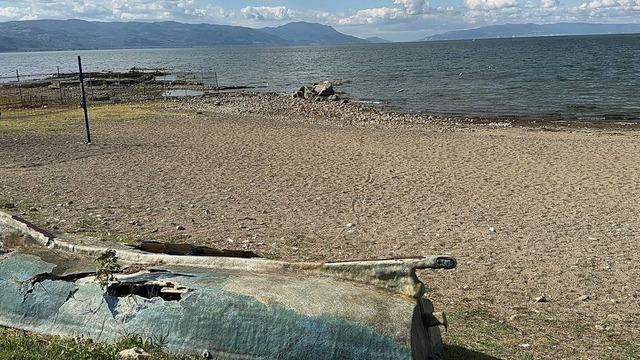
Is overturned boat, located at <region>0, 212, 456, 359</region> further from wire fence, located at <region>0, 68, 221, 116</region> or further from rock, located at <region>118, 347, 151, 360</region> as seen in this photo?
wire fence, located at <region>0, 68, 221, 116</region>

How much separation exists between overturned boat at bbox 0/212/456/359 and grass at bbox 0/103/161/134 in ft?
62.7

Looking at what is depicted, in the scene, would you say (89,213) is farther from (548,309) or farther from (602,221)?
(602,221)

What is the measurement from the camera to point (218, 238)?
9484mm

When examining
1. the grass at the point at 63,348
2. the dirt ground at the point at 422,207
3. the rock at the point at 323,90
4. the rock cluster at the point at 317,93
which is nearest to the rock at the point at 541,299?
the dirt ground at the point at 422,207

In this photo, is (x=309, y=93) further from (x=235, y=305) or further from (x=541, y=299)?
(x=235, y=305)

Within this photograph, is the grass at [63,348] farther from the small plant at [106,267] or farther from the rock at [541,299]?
the rock at [541,299]

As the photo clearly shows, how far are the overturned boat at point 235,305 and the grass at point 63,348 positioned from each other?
0.35 feet

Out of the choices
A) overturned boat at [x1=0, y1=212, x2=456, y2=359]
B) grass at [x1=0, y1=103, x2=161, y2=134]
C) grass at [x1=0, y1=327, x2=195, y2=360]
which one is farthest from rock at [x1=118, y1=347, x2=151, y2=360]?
grass at [x1=0, y1=103, x2=161, y2=134]

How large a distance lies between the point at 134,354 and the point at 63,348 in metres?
0.63

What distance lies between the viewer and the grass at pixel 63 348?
4578mm

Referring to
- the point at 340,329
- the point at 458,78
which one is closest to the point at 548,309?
the point at 340,329

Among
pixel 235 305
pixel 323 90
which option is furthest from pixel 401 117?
pixel 235 305

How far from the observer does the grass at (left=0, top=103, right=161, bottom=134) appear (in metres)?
23.8

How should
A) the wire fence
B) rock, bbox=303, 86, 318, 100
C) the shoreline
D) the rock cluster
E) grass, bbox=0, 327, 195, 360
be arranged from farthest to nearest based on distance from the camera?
rock, bbox=303, 86, 318, 100 < the rock cluster < the wire fence < the shoreline < grass, bbox=0, 327, 195, 360
